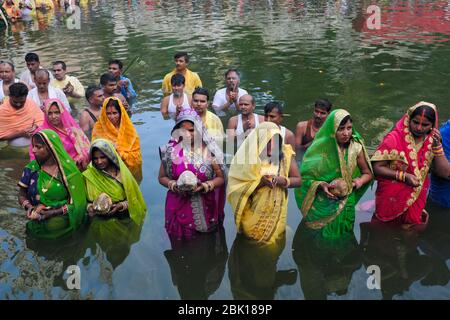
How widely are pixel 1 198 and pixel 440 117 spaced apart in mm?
7601

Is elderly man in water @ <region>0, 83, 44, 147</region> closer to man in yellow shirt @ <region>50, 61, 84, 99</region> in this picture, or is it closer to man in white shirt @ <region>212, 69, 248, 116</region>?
man in yellow shirt @ <region>50, 61, 84, 99</region>

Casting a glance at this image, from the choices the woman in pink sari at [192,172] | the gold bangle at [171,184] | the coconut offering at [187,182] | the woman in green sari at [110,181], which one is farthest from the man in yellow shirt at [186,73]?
the coconut offering at [187,182]

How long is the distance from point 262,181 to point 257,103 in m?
5.63

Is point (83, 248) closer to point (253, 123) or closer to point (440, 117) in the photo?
point (253, 123)

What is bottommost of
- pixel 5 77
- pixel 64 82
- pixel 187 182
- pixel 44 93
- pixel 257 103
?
pixel 257 103

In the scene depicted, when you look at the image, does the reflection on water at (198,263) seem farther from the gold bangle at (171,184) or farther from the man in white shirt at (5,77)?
the man in white shirt at (5,77)

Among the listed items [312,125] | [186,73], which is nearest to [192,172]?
[312,125]

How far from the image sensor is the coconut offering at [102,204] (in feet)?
15.2

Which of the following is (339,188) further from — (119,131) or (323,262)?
(119,131)

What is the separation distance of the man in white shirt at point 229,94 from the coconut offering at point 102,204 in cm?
422

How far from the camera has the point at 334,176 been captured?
14.2 ft

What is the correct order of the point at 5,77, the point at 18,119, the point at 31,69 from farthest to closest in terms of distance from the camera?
the point at 31,69
the point at 5,77
the point at 18,119
